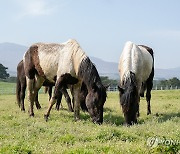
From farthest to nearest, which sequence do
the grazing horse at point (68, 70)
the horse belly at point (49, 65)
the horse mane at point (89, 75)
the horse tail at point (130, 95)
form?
the horse belly at point (49, 65) → the horse mane at point (89, 75) → the grazing horse at point (68, 70) → the horse tail at point (130, 95)

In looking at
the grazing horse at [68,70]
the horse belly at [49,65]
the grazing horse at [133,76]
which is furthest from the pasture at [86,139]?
the horse belly at [49,65]

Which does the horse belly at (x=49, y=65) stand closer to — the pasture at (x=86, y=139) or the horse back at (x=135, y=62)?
the pasture at (x=86, y=139)

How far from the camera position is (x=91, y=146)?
24.2ft

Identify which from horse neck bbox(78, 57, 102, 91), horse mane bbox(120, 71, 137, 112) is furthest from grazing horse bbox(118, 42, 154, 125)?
horse neck bbox(78, 57, 102, 91)

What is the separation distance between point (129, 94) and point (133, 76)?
94 cm

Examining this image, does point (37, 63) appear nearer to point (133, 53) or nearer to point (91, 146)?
point (133, 53)

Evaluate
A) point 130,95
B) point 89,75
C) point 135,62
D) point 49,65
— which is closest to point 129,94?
point 130,95

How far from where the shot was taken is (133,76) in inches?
466

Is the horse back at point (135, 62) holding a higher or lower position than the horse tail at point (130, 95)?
higher

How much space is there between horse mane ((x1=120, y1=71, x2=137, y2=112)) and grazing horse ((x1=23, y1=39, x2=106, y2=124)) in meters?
0.67

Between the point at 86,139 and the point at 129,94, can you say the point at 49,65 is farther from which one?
the point at 86,139

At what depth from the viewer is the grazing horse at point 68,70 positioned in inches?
446

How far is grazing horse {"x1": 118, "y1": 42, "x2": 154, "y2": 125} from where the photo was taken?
11.2m

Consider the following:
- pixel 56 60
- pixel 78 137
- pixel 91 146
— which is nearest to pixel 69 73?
pixel 56 60
